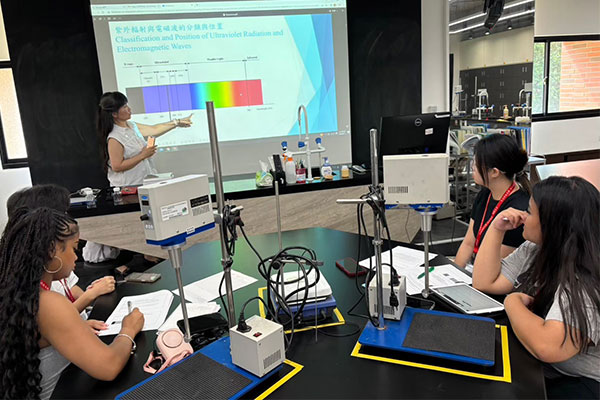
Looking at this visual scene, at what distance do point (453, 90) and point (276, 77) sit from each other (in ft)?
7.42

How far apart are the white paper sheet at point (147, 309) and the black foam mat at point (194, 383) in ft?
1.16

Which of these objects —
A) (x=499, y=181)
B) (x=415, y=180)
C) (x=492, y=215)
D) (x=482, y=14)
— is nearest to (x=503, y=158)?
(x=499, y=181)

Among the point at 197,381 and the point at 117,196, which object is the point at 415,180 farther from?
the point at 117,196

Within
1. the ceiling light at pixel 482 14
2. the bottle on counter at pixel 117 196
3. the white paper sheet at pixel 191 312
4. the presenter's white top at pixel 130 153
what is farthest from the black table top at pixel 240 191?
the ceiling light at pixel 482 14

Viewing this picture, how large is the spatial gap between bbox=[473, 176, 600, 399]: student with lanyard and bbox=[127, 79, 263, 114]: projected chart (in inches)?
116

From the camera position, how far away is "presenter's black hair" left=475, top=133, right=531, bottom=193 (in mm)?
1897

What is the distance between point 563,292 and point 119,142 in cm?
297

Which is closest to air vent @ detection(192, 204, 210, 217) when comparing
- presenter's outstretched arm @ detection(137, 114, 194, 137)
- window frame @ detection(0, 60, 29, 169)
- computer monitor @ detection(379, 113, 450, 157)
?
computer monitor @ detection(379, 113, 450, 157)

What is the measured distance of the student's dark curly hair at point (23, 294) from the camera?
1.13m

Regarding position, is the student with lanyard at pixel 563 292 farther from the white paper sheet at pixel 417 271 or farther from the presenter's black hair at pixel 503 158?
the presenter's black hair at pixel 503 158

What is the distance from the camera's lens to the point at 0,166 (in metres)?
5.09

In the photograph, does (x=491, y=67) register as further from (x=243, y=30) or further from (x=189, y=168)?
(x=189, y=168)

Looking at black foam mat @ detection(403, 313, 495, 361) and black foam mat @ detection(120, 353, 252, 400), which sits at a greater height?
black foam mat @ detection(403, 313, 495, 361)

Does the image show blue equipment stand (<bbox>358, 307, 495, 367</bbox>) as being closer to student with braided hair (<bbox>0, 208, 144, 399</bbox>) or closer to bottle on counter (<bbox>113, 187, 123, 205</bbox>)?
student with braided hair (<bbox>0, 208, 144, 399</bbox>)
